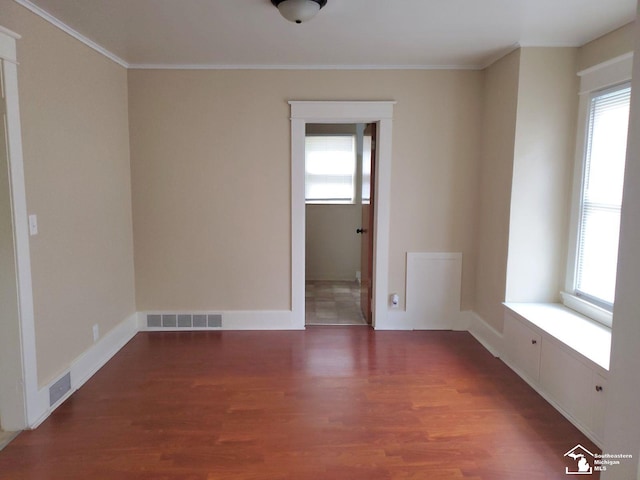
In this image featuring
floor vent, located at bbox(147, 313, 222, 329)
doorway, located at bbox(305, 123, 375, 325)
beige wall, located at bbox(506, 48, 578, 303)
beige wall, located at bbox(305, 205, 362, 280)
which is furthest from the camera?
beige wall, located at bbox(305, 205, 362, 280)

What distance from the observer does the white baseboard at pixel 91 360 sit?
2.71 meters

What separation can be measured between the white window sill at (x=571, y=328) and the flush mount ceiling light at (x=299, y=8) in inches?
101

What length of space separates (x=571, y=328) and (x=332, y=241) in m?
3.89

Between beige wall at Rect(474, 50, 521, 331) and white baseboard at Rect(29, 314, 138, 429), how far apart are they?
130 inches

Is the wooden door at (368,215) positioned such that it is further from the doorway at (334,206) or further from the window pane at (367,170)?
the doorway at (334,206)

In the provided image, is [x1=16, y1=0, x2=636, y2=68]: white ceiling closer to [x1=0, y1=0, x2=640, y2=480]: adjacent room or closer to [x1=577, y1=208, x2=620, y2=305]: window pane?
[x1=0, y1=0, x2=640, y2=480]: adjacent room

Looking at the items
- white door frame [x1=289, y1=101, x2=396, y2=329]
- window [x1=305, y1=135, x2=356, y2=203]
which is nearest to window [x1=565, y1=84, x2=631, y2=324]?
white door frame [x1=289, y1=101, x2=396, y2=329]

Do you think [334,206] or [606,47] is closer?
[606,47]

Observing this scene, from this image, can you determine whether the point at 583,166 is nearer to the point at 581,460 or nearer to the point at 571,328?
the point at 571,328

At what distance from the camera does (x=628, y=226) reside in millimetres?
1302

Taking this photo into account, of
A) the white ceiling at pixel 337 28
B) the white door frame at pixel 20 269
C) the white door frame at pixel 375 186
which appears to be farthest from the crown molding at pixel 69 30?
the white door frame at pixel 375 186

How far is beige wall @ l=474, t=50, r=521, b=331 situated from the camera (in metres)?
3.58

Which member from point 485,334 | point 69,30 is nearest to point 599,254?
point 485,334

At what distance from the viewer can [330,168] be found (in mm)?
6355
